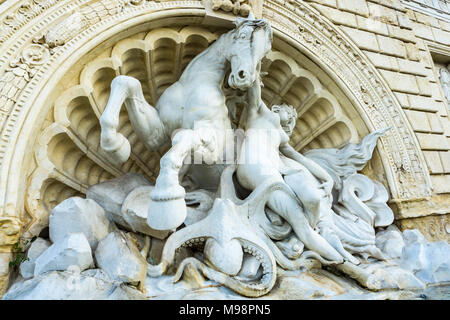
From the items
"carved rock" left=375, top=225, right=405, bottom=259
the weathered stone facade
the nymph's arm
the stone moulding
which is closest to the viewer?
the weathered stone facade

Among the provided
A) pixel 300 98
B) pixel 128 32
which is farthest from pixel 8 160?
pixel 300 98

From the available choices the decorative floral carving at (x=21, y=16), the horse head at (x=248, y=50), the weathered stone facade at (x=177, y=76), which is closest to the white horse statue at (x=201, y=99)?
the horse head at (x=248, y=50)

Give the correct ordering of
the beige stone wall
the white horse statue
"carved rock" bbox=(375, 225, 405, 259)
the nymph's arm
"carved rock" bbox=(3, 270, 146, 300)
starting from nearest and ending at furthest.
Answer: "carved rock" bbox=(3, 270, 146, 300)
the white horse statue
"carved rock" bbox=(375, 225, 405, 259)
the nymph's arm
the beige stone wall

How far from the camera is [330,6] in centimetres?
374

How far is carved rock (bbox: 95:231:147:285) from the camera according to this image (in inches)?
64.9

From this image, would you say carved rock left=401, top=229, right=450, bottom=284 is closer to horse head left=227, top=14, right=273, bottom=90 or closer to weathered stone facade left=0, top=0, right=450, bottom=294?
weathered stone facade left=0, top=0, right=450, bottom=294

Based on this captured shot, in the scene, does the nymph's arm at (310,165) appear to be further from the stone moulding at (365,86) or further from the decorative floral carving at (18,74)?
the decorative floral carving at (18,74)

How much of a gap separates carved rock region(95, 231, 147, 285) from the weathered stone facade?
581 mm

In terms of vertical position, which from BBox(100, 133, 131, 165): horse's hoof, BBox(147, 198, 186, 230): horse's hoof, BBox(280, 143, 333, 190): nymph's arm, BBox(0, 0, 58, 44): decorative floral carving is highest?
BBox(0, 0, 58, 44): decorative floral carving

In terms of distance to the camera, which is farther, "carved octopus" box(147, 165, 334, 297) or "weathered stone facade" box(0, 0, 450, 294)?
"weathered stone facade" box(0, 0, 450, 294)

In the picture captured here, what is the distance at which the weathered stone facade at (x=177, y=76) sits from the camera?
217cm

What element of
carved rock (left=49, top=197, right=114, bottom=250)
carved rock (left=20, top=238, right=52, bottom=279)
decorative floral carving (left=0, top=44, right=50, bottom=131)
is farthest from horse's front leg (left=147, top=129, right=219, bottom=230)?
decorative floral carving (left=0, top=44, right=50, bottom=131)
